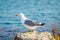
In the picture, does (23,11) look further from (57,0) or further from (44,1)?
(57,0)

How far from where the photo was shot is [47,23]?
2.64 metres

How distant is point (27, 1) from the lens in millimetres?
2709

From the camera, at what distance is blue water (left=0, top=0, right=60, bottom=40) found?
264 cm

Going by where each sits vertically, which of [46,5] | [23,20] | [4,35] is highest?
[46,5]

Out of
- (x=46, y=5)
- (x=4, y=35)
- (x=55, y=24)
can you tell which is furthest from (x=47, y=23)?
(x=4, y=35)

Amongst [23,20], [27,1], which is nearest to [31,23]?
[23,20]

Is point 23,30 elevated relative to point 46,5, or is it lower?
lower

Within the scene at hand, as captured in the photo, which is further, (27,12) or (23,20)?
(27,12)

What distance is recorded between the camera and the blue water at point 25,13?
2641 millimetres

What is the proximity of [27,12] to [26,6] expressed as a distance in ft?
0.31

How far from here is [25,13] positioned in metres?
2.67

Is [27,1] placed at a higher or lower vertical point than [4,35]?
higher

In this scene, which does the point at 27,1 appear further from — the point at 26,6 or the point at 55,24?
the point at 55,24

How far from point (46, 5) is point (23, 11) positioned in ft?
1.21
